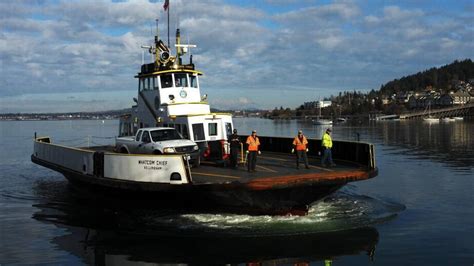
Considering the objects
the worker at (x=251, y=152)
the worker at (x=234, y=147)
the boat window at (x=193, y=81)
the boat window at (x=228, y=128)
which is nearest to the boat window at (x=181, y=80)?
the boat window at (x=193, y=81)

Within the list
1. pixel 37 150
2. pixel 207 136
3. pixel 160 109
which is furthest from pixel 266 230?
pixel 37 150

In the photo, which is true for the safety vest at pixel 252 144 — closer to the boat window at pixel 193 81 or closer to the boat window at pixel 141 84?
the boat window at pixel 193 81

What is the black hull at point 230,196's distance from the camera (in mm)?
14266

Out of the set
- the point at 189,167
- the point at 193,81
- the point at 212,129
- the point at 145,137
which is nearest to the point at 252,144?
the point at 189,167

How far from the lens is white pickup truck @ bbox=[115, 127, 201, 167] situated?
57.8ft

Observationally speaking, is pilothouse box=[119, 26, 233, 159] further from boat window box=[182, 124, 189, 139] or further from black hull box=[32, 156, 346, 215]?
black hull box=[32, 156, 346, 215]

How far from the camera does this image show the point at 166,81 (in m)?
22.7

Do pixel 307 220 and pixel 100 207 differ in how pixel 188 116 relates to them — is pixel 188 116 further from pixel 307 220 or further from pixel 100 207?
pixel 307 220

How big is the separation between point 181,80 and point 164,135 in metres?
4.85

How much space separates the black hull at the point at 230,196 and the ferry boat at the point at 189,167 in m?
0.03

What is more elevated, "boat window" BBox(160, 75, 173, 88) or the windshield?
"boat window" BBox(160, 75, 173, 88)

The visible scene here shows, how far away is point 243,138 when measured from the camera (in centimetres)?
2830

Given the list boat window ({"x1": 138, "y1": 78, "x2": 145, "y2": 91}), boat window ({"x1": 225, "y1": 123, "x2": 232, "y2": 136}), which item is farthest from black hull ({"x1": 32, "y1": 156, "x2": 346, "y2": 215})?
boat window ({"x1": 138, "y1": 78, "x2": 145, "y2": 91})

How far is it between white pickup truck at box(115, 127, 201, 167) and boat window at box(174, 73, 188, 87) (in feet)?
13.7
